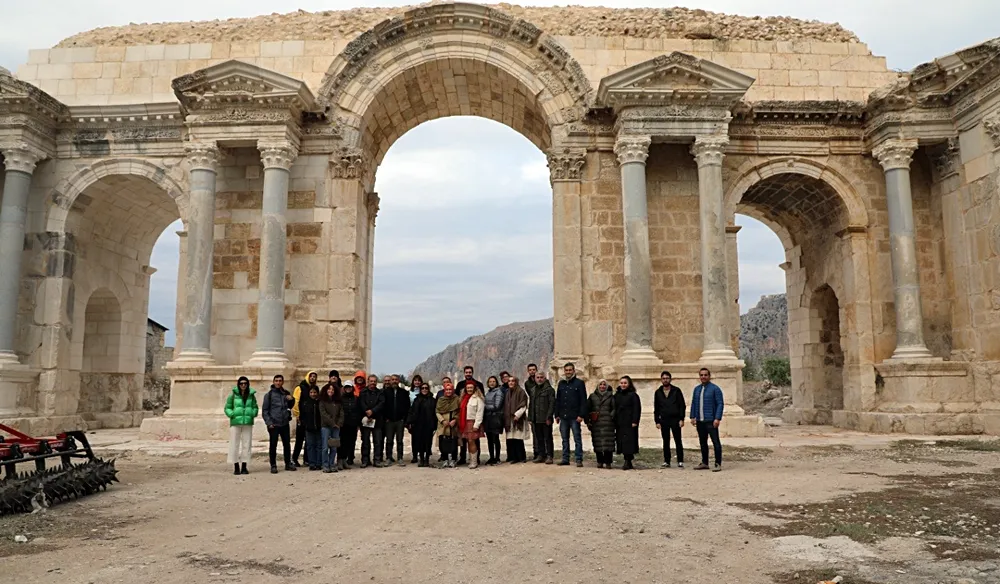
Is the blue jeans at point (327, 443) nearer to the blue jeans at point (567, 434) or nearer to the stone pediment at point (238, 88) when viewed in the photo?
the blue jeans at point (567, 434)

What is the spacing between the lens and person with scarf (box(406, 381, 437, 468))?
10.3 metres

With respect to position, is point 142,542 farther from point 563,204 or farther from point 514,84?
point 514,84

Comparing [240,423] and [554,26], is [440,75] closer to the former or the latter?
[554,26]

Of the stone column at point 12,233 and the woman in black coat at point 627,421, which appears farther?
the stone column at point 12,233

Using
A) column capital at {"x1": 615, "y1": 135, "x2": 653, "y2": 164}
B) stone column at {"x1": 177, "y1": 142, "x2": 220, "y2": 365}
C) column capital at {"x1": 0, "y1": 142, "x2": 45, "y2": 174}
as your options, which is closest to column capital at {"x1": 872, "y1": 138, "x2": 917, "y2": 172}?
column capital at {"x1": 615, "y1": 135, "x2": 653, "y2": 164}

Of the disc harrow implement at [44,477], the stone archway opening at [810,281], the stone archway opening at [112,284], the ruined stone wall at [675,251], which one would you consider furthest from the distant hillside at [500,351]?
the disc harrow implement at [44,477]

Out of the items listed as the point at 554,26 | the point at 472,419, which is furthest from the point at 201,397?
the point at 554,26

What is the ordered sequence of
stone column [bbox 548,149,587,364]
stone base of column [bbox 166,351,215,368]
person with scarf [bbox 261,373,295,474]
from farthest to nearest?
stone column [bbox 548,149,587,364] → stone base of column [bbox 166,351,215,368] → person with scarf [bbox 261,373,295,474]

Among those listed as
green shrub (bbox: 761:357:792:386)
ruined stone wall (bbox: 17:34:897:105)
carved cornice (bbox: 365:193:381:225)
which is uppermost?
ruined stone wall (bbox: 17:34:897:105)

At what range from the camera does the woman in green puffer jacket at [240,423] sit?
372 inches

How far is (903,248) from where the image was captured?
572 inches

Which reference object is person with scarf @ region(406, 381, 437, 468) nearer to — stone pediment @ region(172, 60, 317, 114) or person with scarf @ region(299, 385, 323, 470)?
person with scarf @ region(299, 385, 323, 470)

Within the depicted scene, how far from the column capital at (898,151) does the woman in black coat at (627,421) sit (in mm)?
9111

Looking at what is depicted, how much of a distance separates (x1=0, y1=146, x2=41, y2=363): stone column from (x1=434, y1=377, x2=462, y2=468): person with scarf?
10.1 m
